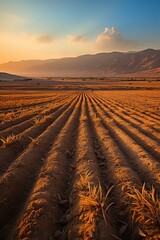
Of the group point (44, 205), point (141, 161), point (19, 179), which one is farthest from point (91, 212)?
point (141, 161)

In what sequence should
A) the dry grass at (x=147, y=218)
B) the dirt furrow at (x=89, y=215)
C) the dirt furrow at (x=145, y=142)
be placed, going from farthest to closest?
the dirt furrow at (x=145, y=142), the dirt furrow at (x=89, y=215), the dry grass at (x=147, y=218)

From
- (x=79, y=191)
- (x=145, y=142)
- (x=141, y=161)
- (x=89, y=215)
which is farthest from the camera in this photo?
(x=145, y=142)

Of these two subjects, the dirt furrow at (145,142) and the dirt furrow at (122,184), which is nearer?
the dirt furrow at (122,184)

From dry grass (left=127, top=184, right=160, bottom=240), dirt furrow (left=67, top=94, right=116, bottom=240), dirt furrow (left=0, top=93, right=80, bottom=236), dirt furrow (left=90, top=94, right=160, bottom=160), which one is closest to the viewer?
dry grass (left=127, top=184, right=160, bottom=240)

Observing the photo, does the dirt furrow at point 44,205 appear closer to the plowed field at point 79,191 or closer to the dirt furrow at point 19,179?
the plowed field at point 79,191

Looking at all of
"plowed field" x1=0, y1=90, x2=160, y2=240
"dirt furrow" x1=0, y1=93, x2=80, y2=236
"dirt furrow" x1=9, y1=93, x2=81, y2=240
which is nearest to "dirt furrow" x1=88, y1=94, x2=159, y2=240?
"plowed field" x1=0, y1=90, x2=160, y2=240

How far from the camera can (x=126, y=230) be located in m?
3.38

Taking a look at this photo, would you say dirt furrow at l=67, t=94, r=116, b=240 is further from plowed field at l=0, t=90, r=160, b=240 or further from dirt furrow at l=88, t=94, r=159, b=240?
dirt furrow at l=88, t=94, r=159, b=240

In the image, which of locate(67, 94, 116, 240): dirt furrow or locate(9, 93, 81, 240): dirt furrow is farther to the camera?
locate(9, 93, 81, 240): dirt furrow

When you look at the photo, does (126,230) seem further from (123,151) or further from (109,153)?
(123,151)

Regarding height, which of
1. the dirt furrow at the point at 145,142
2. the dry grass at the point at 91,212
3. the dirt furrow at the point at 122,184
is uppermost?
the dry grass at the point at 91,212

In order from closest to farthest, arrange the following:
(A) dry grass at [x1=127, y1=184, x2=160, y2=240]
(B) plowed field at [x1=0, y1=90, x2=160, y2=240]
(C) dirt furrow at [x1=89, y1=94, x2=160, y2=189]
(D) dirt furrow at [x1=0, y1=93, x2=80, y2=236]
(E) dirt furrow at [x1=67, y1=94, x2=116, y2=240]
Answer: (A) dry grass at [x1=127, y1=184, x2=160, y2=240] < (E) dirt furrow at [x1=67, y1=94, x2=116, y2=240] < (B) plowed field at [x1=0, y1=90, x2=160, y2=240] < (D) dirt furrow at [x1=0, y1=93, x2=80, y2=236] < (C) dirt furrow at [x1=89, y1=94, x2=160, y2=189]

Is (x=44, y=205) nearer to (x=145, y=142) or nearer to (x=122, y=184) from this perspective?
(x=122, y=184)

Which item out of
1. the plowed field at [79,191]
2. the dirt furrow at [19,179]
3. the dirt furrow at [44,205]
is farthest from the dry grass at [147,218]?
the dirt furrow at [19,179]
